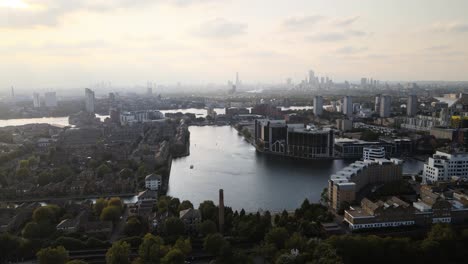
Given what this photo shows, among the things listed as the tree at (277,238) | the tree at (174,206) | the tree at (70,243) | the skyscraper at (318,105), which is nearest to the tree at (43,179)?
the tree at (174,206)

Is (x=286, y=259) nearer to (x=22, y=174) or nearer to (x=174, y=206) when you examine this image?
(x=174, y=206)

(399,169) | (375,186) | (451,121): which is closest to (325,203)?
(375,186)

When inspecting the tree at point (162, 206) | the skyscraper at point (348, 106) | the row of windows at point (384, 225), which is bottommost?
the row of windows at point (384, 225)

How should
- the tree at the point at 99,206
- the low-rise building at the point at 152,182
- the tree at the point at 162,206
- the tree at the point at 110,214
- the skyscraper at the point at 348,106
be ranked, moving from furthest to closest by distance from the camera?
the skyscraper at the point at 348,106
the low-rise building at the point at 152,182
the tree at the point at 99,206
the tree at the point at 162,206
the tree at the point at 110,214

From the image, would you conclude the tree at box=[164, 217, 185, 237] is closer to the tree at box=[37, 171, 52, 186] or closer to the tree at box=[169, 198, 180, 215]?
the tree at box=[169, 198, 180, 215]

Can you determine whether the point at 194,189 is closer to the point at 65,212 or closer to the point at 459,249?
the point at 65,212

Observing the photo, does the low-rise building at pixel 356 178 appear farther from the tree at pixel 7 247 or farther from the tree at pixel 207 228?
the tree at pixel 7 247

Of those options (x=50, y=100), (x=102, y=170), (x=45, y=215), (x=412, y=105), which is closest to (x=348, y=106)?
(x=412, y=105)

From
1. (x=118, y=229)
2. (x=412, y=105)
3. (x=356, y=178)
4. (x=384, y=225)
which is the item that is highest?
(x=412, y=105)
